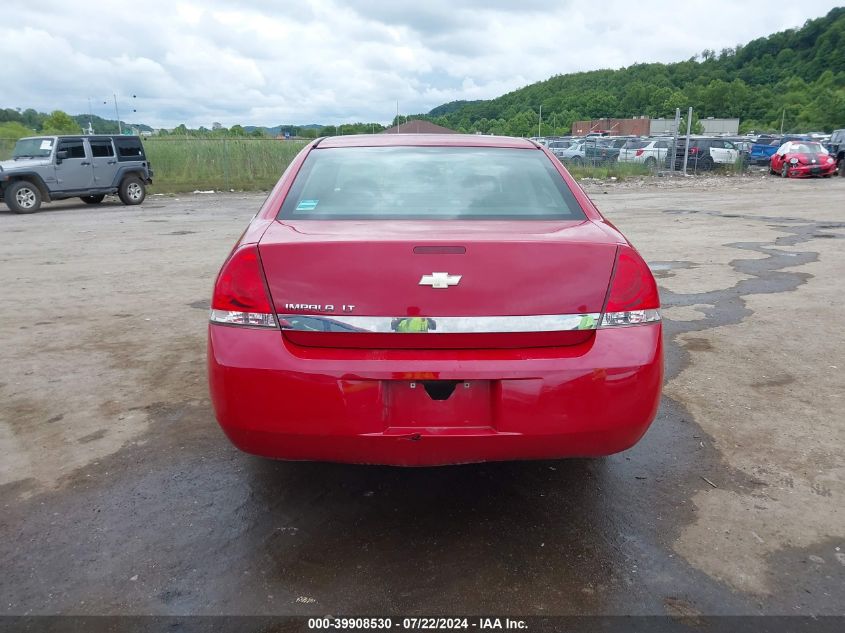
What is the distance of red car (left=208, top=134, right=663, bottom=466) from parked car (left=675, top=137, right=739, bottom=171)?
1138 inches

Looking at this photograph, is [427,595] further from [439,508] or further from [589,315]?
[589,315]

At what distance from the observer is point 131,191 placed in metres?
18.4

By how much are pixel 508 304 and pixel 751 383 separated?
106 inches

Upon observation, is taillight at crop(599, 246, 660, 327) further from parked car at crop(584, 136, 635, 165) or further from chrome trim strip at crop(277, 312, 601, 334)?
parked car at crop(584, 136, 635, 165)

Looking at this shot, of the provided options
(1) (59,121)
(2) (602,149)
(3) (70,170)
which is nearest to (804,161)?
(2) (602,149)

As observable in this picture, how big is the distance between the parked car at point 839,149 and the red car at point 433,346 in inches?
1219

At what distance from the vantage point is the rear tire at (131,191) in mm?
18094

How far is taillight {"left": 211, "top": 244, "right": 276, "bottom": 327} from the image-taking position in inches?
93.8

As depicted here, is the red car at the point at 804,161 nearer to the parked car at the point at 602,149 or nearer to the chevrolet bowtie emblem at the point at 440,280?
the parked car at the point at 602,149

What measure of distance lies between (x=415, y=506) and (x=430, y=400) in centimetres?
78

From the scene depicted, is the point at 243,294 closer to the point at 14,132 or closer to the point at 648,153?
Result: the point at 648,153

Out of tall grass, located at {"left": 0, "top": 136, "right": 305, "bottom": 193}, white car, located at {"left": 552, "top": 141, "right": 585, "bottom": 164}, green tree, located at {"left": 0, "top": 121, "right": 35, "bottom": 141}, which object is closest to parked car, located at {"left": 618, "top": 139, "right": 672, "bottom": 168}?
white car, located at {"left": 552, "top": 141, "right": 585, "bottom": 164}

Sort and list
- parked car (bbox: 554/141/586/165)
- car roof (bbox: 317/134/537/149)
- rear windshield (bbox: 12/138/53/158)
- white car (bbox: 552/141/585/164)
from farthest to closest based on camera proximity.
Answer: white car (bbox: 552/141/585/164) → parked car (bbox: 554/141/586/165) → rear windshield (bbox: 12/138/53/158) → car roof (bbox: 317/134/537/149)

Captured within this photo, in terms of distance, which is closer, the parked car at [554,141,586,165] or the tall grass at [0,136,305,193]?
the tall grass at [0,136,305,193]
